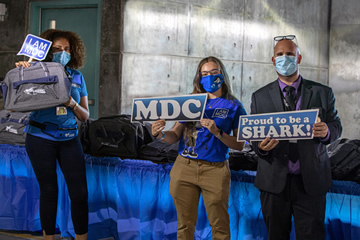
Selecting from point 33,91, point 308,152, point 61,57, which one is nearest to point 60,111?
point 33,91

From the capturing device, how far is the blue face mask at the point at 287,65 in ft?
8.07

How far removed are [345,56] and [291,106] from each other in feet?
23.9

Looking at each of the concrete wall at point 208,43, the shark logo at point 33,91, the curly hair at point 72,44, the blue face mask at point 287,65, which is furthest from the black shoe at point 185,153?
the concrete wall at point 208,43

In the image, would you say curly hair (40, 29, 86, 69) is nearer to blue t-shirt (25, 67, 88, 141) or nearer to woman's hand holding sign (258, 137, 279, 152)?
blue t-shirt (25, 67, 88, 141)

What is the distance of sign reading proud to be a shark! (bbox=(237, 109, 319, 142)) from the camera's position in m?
2.29

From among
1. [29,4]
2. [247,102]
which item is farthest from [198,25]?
[29,4]

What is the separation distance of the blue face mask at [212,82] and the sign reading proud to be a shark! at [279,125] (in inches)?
12.6

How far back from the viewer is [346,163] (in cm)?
293

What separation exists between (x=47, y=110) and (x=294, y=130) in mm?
1730

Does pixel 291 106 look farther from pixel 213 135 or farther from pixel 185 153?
pixel 185 153

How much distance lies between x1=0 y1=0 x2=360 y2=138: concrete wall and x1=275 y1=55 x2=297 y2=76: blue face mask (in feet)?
13.8

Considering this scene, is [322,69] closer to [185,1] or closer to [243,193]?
[185,1]

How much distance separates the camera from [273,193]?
2418 millimetres

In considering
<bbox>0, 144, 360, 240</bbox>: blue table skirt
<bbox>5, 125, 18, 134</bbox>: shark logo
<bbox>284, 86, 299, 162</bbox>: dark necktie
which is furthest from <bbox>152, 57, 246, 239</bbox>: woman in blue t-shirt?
<bbox>5, 125, 18, 134</bbox>: shark logo
